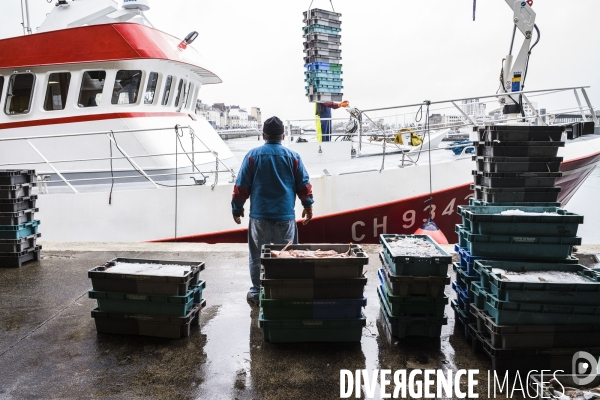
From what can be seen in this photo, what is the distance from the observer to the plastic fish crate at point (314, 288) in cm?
312

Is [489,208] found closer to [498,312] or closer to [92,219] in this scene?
[498,312]

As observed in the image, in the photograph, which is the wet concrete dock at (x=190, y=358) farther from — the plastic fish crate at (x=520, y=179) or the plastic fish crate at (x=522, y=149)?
the plastic fish crate at (x=522, y=149)

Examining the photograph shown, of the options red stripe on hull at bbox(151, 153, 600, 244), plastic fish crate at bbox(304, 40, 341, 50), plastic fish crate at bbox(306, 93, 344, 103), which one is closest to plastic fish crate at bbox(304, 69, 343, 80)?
plastic fish crate at bbox(306, 93, 344, 103)

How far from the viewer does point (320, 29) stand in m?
12.2

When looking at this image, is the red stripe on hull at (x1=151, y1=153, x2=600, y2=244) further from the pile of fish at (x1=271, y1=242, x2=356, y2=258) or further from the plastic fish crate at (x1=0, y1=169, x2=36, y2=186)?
the pile of fish at (x1=271, y1=242, x2=356, y2=258)

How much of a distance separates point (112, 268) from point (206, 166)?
5642 mm

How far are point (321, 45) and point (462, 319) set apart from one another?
10.2 m

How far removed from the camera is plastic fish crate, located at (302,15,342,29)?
12.0 metres

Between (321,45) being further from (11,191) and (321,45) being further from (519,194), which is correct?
(519,194)

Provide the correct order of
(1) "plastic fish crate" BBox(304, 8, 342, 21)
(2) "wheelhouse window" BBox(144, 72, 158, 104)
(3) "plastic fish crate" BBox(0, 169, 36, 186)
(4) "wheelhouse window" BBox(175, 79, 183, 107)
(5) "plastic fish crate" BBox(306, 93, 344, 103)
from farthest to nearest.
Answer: (5) "plastic fish crate" BBox(306, 93, 344, 103), (1) "plastic fish crate" BBox(304, 8, 342, 21), (4) "wheelhouse window" BBox(175, 79, 183, 107), (2) "wheelhouse window" BBox(144, 72, 158, 104), (3) "plastic fish crate" BBox(0, 169, 36, 186)

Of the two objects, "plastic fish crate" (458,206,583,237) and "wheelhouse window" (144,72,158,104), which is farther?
"wheelhouse window" (144,72,158,104)

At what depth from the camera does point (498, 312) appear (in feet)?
9.03

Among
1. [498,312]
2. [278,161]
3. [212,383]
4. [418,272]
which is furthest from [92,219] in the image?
[498,312]

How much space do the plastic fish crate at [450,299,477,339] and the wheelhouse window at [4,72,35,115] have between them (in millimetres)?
7832
